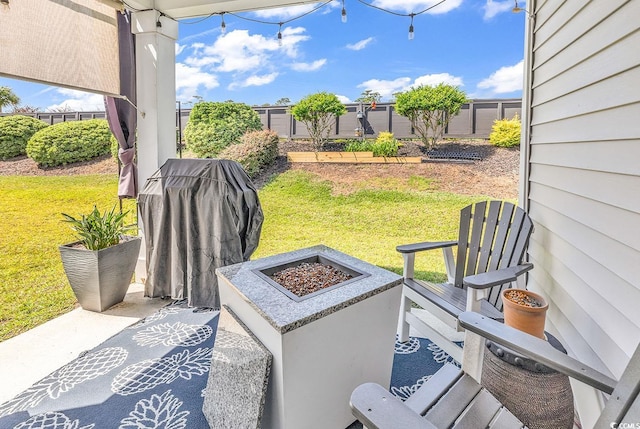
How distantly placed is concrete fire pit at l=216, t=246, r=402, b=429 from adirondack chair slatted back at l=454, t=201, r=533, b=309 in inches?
36.0

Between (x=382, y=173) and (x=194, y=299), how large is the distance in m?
3.98

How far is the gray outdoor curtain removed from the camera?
3.02 meters

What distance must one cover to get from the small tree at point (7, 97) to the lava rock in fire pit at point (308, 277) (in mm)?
5767

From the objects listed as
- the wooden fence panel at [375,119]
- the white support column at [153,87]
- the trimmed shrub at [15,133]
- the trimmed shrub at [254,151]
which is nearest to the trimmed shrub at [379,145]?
the wooden fence panel at [375,119]

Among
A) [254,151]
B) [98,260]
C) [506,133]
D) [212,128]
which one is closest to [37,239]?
[98,260]

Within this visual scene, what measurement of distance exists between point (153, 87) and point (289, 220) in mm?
2735

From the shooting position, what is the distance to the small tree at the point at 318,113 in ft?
→ 19.7

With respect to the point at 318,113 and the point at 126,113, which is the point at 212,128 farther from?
the point at 126,113

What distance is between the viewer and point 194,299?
2764 millimetres

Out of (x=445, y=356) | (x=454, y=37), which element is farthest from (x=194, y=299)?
(x=454, y=37)

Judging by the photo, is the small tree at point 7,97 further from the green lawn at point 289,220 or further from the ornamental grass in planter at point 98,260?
the ornamental grass in planter at point 98,260

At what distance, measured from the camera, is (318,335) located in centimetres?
129

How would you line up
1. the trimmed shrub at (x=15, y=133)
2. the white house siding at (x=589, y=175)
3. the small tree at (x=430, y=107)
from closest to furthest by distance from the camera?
the white house siding at (x=589, y=175), the trimmed shrub at (x=15, y=133), the small tree at (x=430, y=107)

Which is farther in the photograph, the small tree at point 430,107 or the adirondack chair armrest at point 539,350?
the small tree at point 430,107
